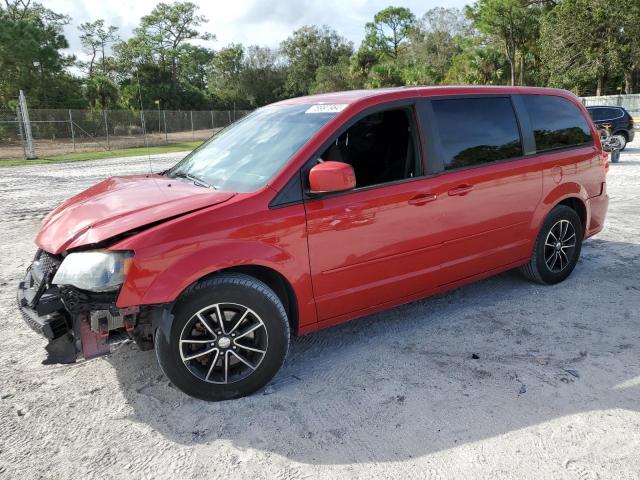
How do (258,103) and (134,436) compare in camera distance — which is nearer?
(134,436)

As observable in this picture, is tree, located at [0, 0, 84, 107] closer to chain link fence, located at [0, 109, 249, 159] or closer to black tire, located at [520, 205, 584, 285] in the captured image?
chain link fence, located at [0, 109, 249, 159]

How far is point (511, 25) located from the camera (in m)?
45.2

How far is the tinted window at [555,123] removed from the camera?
4.55 m

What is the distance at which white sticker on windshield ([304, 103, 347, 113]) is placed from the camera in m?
3.54

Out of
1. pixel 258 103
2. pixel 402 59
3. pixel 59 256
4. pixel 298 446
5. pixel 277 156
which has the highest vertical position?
pixel 402 59

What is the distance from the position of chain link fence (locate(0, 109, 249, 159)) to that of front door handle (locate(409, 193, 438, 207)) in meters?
26.3

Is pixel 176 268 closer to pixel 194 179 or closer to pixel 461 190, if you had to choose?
pixel 194 179

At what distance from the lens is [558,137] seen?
4.73 m

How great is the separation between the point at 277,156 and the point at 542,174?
97.5 inches

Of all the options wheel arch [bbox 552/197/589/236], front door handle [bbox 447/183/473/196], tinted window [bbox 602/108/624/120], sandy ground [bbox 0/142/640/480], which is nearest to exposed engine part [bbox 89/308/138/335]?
sandy ground [bbox 0/142/640/480]

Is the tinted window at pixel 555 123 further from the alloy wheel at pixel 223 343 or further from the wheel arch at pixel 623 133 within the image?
the wheel arch at pixel 623 133

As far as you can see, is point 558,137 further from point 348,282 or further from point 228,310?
point 228,310

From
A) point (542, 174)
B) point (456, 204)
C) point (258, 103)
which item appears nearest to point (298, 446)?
point (456, 204)

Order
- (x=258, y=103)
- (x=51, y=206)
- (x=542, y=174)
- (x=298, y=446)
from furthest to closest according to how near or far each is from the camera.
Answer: (x=258, y=103) < (x=51, y=206) < (x=542, y=174) < (x=298, y=446)
